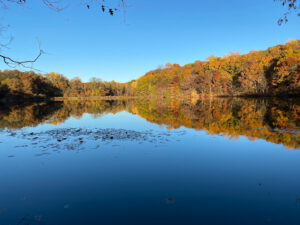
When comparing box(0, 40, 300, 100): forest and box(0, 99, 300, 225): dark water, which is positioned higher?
box(0, 40, 300, 100): forest

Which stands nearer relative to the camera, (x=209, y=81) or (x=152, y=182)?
(x=152, y=182)

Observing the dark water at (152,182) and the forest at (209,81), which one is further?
the forest at (209,81)

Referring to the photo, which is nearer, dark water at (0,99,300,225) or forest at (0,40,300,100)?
dark water at (0,99,300,225)

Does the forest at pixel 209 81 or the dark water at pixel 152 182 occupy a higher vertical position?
the forest at pixel 209 81

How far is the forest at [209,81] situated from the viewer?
5106 cm

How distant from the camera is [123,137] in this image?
11.5m

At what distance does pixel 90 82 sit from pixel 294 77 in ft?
357

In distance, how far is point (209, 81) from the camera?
78.5 meters

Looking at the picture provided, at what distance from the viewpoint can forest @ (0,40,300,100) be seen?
51.1m

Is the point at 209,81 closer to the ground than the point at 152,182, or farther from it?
farther from it

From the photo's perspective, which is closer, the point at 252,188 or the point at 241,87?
the point at 252,188

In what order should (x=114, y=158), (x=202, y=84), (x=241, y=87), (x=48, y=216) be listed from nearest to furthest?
1. (x=48, y=216)
2. (x=114, y=158)
3. (x=241, y=87)
4. (x=202, y=84)

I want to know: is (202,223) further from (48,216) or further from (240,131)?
(240,131)

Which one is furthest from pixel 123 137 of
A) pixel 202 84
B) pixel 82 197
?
pixel 202 84
